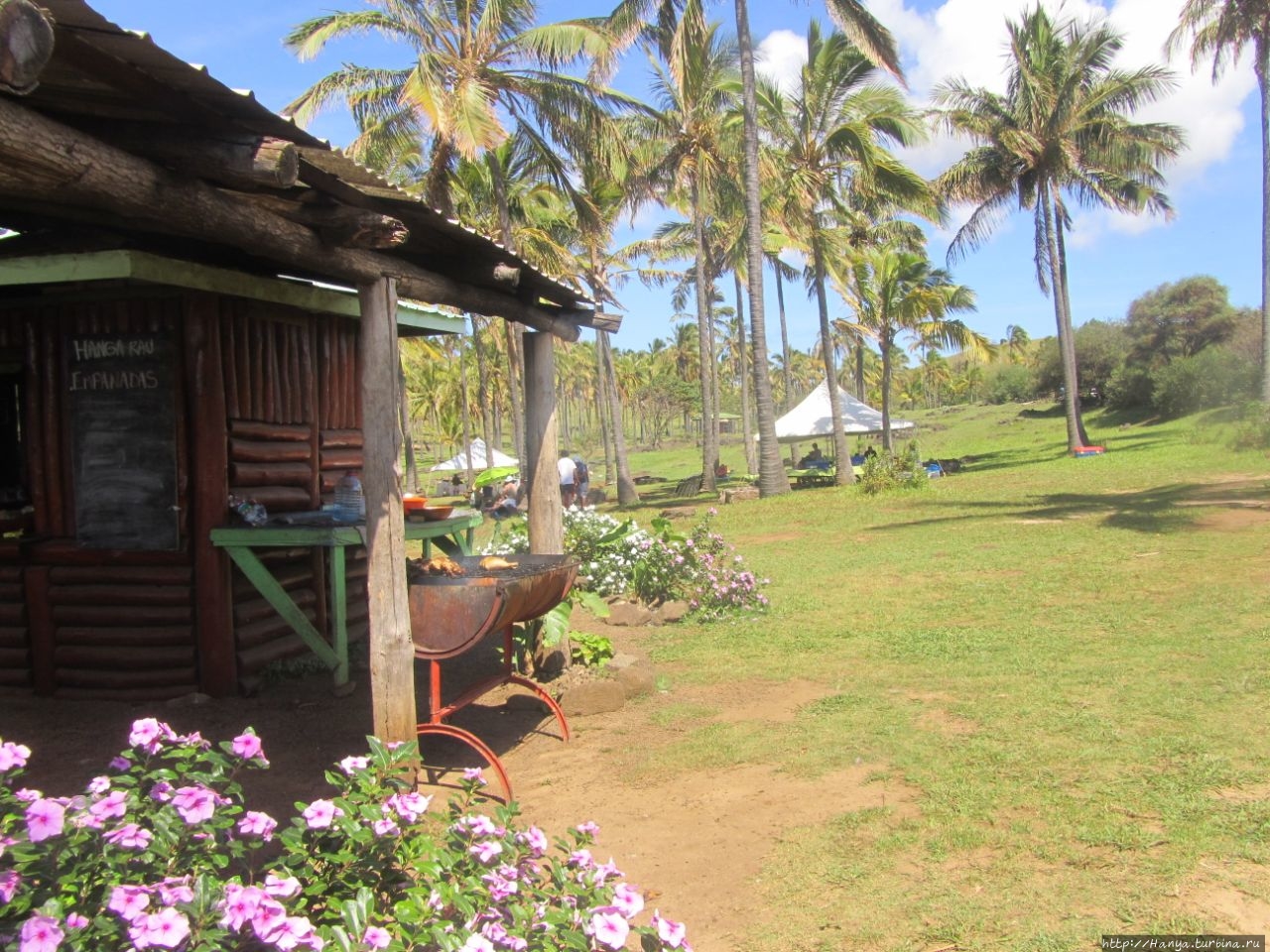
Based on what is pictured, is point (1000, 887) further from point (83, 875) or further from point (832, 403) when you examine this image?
point (832, 403)

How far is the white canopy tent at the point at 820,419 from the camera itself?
27.8 meters

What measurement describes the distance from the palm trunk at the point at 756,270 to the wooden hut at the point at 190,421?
12993 millimetres

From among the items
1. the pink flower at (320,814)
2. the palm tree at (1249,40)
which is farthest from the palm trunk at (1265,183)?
the pink flower at (320,814)

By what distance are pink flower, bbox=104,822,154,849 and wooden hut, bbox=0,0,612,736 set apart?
7.27 ft

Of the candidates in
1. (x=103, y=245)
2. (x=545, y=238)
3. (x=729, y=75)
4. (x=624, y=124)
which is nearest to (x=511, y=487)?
(x=545, y=238)

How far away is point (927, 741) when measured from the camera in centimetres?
530

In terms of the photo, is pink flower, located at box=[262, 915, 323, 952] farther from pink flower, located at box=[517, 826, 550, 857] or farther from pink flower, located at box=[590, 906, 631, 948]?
pink flower, located at box=[517, 826, 550, 857]

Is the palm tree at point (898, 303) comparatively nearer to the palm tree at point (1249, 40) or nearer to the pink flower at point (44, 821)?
the palm tree at point (1249, 40)

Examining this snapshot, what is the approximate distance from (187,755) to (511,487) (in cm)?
1987

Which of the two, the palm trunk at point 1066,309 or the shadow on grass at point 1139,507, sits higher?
the palm trunk at point 1066,309

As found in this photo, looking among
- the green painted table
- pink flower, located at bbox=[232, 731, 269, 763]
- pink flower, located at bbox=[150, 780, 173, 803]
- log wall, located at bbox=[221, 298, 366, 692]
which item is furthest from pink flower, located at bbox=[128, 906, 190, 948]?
log wall, located at bbox=[221, 298, 366, 692]

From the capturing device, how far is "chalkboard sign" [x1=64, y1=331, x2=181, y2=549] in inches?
251

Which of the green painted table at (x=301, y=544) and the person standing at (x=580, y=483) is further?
the person standing at (x=580, y=483)

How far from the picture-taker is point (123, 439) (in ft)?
21.2
